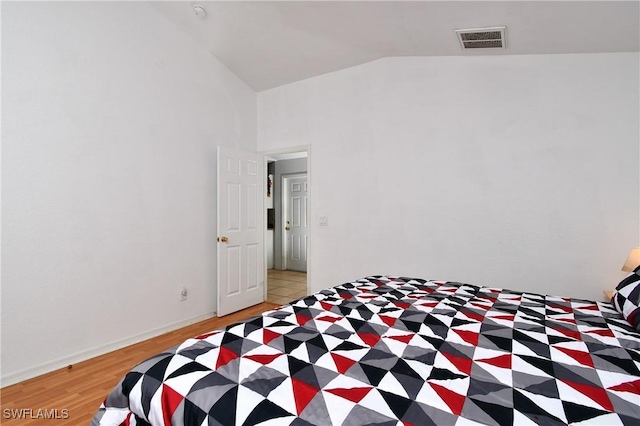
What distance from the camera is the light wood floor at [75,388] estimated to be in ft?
6.87

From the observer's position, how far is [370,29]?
121 inches

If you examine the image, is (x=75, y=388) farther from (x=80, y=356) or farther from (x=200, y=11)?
(x=200, y=11)

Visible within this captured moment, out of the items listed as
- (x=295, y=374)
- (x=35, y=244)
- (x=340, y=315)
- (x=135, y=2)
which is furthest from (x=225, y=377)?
(x=135, y=2)

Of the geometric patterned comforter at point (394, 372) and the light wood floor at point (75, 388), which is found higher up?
the geometric patterned comforter at point (394, 372)

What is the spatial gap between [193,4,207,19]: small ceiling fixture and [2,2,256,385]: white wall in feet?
1.36

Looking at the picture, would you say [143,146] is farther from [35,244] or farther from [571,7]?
[571,7]

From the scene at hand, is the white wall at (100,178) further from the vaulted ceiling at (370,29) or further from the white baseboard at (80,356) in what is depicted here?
the vaulted ceiling at (370,29)

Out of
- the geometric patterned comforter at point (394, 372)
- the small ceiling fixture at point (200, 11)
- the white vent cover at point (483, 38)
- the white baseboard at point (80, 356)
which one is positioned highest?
the small ceiling fixture at point (200, 11)

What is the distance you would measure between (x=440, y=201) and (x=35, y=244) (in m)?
3.45

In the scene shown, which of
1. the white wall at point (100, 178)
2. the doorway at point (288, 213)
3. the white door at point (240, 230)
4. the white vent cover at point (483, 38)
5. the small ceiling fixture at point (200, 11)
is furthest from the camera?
the doorway at point (288, 213)

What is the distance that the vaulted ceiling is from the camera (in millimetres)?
2381
